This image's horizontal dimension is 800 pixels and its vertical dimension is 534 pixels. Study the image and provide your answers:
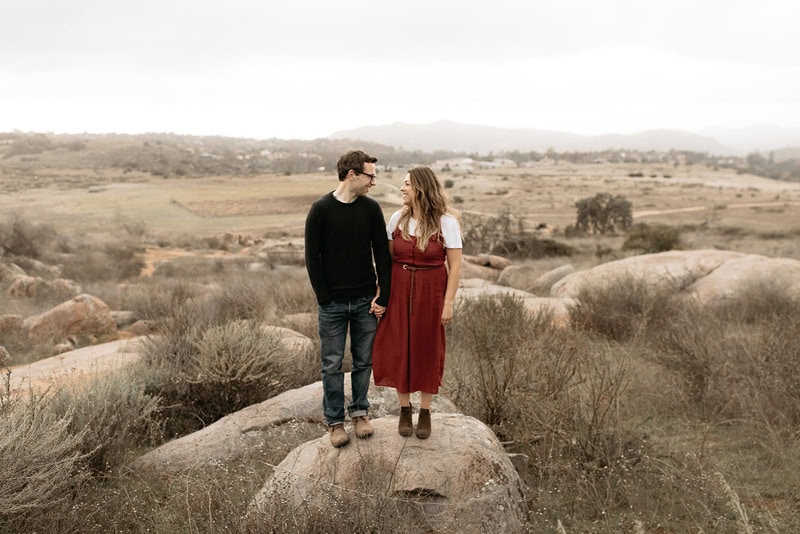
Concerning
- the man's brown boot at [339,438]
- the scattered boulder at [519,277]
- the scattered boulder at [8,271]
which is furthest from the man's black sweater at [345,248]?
the scattered boulder at [8,271]

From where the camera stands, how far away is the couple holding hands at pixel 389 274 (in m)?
3.63

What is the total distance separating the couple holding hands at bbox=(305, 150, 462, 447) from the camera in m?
3.63

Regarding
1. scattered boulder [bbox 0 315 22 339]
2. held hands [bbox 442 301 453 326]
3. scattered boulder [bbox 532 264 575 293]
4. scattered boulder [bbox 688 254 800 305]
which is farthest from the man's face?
scattered boulder [bbox 532 264 575 293]

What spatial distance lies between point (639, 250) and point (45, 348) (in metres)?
16.2

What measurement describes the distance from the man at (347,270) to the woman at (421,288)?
0.11 m

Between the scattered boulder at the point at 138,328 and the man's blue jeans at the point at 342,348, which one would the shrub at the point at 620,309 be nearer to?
the man's blue jeans at the point at 342,348

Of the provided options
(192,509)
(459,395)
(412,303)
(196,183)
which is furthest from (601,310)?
(196,183)

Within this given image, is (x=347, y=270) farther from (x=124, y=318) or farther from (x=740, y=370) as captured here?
A: (x=124, y=318)

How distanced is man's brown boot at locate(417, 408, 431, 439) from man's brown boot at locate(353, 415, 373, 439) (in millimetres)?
311

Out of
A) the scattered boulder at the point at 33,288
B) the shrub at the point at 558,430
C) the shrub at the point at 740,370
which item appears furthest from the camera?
the scattered boulder at the point at 33,288

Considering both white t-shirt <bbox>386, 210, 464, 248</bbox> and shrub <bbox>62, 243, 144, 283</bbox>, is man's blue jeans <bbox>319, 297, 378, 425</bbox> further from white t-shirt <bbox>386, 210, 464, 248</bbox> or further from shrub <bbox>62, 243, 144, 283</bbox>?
shrub <bbox>62, 243, 144, 283</bbox>

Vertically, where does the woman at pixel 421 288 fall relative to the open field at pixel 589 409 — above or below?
above

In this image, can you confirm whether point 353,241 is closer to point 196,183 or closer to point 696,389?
point 696,389

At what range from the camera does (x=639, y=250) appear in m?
18.9
